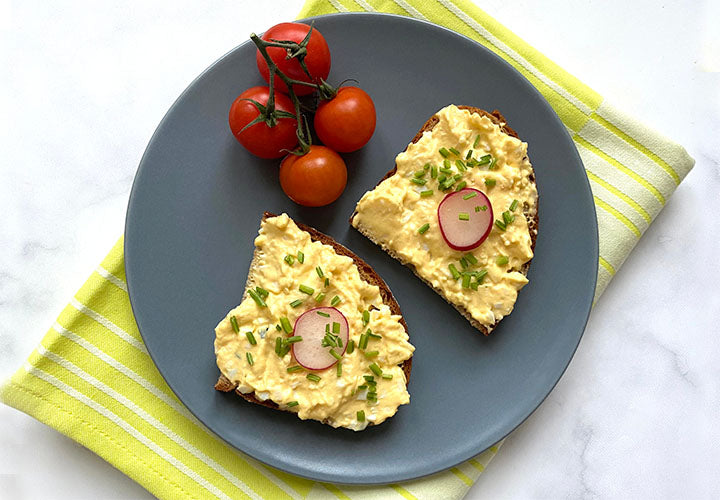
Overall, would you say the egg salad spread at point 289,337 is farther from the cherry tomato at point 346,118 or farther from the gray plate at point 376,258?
the cherry tomato at point 346,118

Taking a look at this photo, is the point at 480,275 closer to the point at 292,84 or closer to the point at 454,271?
the point at 454,271

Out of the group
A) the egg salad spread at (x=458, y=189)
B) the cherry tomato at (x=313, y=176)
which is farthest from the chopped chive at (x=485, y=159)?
the cherry tomato at (x=313, y=176)

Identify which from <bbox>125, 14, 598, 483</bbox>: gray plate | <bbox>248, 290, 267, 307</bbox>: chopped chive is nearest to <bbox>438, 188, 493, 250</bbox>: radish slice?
<bbox>125, 14, 598, 483</bbox>: gray plate

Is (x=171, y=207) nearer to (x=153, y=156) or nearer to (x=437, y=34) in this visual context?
(x=153, y=156)

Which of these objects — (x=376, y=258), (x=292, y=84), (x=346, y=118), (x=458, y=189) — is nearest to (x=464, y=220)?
(x=458, y=189)

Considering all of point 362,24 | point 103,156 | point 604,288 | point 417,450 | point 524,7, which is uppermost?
point 524,7

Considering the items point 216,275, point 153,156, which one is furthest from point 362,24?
point 216,275

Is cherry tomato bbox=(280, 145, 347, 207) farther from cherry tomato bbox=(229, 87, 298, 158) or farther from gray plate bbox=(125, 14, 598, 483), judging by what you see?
gray plate bbox=(125, 14, 598, 483)
